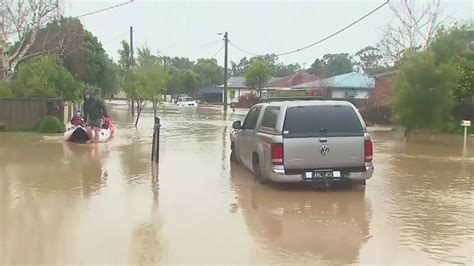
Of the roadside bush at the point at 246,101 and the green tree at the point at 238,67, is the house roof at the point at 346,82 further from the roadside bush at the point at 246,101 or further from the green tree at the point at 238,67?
the green tree at the point at 238,67

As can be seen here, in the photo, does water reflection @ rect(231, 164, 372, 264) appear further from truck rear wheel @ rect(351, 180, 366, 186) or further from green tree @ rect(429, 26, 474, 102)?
green tree @ rect(429, 26, 474, 102)

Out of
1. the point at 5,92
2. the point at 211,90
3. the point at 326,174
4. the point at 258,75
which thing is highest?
the point at 258,75

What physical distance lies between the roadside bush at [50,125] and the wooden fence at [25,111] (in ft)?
1.74

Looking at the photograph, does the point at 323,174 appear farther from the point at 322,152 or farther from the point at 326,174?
the point at 322,152

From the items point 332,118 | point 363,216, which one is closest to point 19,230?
point 363,216

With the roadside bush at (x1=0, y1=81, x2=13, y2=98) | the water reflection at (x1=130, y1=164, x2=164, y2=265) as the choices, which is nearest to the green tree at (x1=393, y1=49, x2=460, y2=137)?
the roadside bush at (x1=0, y1=81, x2=13, y2=98)

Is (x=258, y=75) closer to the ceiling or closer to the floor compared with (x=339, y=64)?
closer to the floor

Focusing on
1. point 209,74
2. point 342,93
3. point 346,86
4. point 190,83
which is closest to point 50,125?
point 342,93

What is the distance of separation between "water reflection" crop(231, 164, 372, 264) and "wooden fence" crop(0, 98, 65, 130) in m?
13.8

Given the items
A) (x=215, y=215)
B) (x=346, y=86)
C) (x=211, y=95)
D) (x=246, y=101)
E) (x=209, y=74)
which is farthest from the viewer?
(x=209, y=74)

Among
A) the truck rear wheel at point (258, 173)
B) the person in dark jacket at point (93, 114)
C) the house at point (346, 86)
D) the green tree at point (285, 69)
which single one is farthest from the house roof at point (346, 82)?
the green tree at point (285, 69)

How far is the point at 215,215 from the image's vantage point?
360 inches

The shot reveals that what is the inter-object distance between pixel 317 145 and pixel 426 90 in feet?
50.8

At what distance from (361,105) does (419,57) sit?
15709mm
